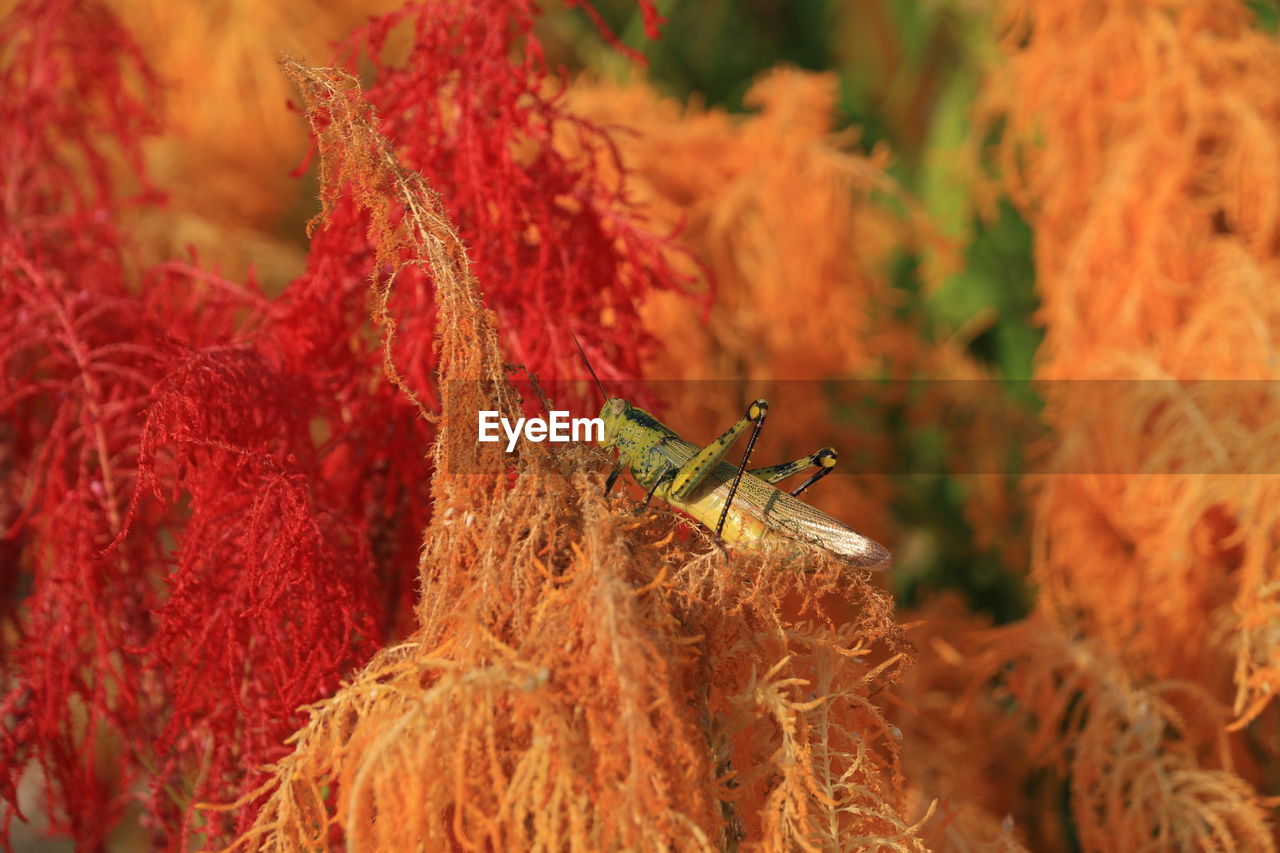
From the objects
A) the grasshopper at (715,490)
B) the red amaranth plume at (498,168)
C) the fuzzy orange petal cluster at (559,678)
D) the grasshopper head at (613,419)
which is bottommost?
the fuzzy orange petal cluster at (559,678)

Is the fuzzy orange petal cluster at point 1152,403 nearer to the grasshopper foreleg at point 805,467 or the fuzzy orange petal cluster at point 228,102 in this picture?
the grasshopper foreleg at point 805,467

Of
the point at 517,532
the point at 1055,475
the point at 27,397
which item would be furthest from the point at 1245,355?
the point at 27,397

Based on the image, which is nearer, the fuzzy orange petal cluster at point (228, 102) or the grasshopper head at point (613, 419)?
the grasshopper head at point (613, 419)

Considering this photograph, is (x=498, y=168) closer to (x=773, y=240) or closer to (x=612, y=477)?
(x=612, y=477)

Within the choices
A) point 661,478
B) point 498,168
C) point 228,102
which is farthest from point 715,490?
point 228,102

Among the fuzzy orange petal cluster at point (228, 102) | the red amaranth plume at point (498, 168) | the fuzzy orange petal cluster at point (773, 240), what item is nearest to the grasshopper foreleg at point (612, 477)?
the red amaranth plume at point (498, 168)

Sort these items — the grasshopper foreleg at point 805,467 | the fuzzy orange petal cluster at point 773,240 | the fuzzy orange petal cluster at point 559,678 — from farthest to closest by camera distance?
1. the fuzzy orange petal cluster at point 773,240
2. the grasshopper foreleg at point 805,467
3. the fuzzy orange petal cluster at point 559,678
